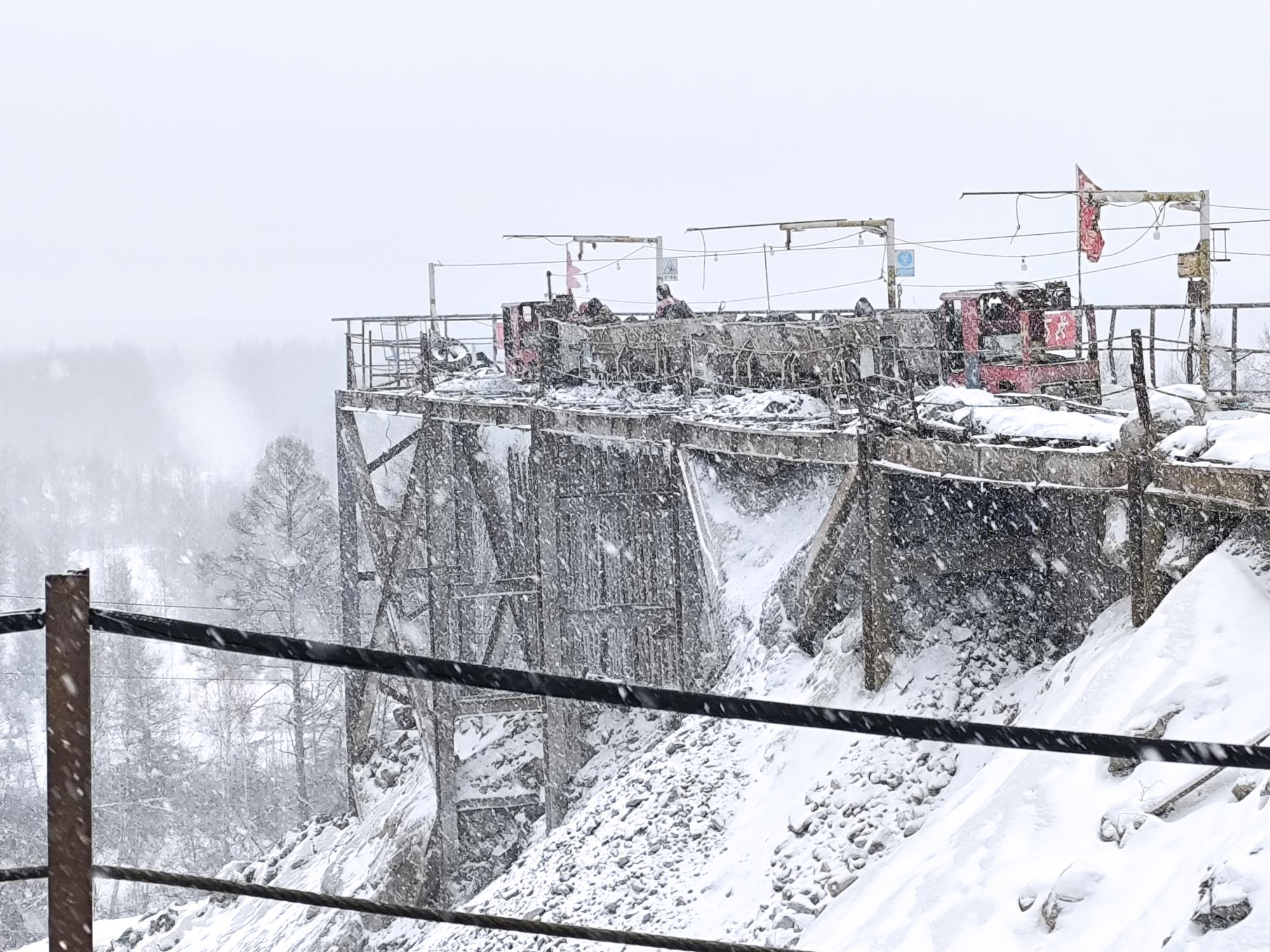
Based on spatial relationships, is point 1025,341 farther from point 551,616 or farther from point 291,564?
point 291,564

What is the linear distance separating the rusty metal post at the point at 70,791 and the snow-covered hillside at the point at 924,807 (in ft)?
15.5

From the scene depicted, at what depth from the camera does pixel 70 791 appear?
86.0 inches

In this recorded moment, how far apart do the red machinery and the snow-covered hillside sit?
2.57 m

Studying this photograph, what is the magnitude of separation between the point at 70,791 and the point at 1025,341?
50.1ft

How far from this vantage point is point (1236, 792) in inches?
269

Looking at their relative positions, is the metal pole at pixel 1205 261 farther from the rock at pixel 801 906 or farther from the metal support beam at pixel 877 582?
the rock at pixel 801 906

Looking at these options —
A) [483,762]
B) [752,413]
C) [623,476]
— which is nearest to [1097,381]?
[752,413]

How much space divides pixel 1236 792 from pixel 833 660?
7.10 m

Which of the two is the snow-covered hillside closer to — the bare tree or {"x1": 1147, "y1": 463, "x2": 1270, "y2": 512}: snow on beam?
{"x1": 1147, "y1": 463, "x2": 1270, "y2": 512}: snow on beam

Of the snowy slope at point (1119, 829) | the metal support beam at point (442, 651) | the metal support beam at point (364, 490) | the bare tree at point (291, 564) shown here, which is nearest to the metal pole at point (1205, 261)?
the snowy slope at point (1119, 829)

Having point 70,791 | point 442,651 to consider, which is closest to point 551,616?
point 442,651

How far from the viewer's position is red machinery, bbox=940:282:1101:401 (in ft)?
53.2

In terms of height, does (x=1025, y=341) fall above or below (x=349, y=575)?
above

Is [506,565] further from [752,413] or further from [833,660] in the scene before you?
[833,660]
